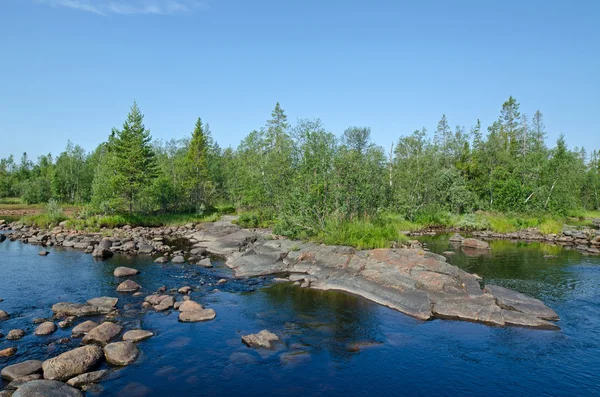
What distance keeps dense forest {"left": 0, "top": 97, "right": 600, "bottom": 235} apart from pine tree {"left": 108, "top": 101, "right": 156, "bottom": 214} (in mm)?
134

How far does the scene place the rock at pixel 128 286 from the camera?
23.1 meters

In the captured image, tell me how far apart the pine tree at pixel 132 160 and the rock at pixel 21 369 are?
3892cm

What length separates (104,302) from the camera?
2017cm

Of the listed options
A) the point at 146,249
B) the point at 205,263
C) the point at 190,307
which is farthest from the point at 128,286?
the point at 146,249

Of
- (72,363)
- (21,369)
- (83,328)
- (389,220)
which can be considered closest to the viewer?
A: (21,369)

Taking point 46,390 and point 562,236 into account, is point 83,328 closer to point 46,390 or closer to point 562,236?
point 46,390

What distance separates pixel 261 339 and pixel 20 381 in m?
8.19

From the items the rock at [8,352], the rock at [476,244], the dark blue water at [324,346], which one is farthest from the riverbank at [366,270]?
the rock at [8,352]

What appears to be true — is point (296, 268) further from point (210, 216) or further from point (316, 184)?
point (210, 216)

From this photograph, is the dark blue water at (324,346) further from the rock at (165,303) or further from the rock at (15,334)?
the rock at (165,303)

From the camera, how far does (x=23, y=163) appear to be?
4222 inches

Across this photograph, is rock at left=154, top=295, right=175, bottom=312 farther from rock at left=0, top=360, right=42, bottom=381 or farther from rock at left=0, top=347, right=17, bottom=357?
rock at left=0, top=360, right=42, bottom=381

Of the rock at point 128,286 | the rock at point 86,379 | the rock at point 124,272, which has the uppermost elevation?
the rock at point 124,272

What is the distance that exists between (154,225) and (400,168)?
3531cm
